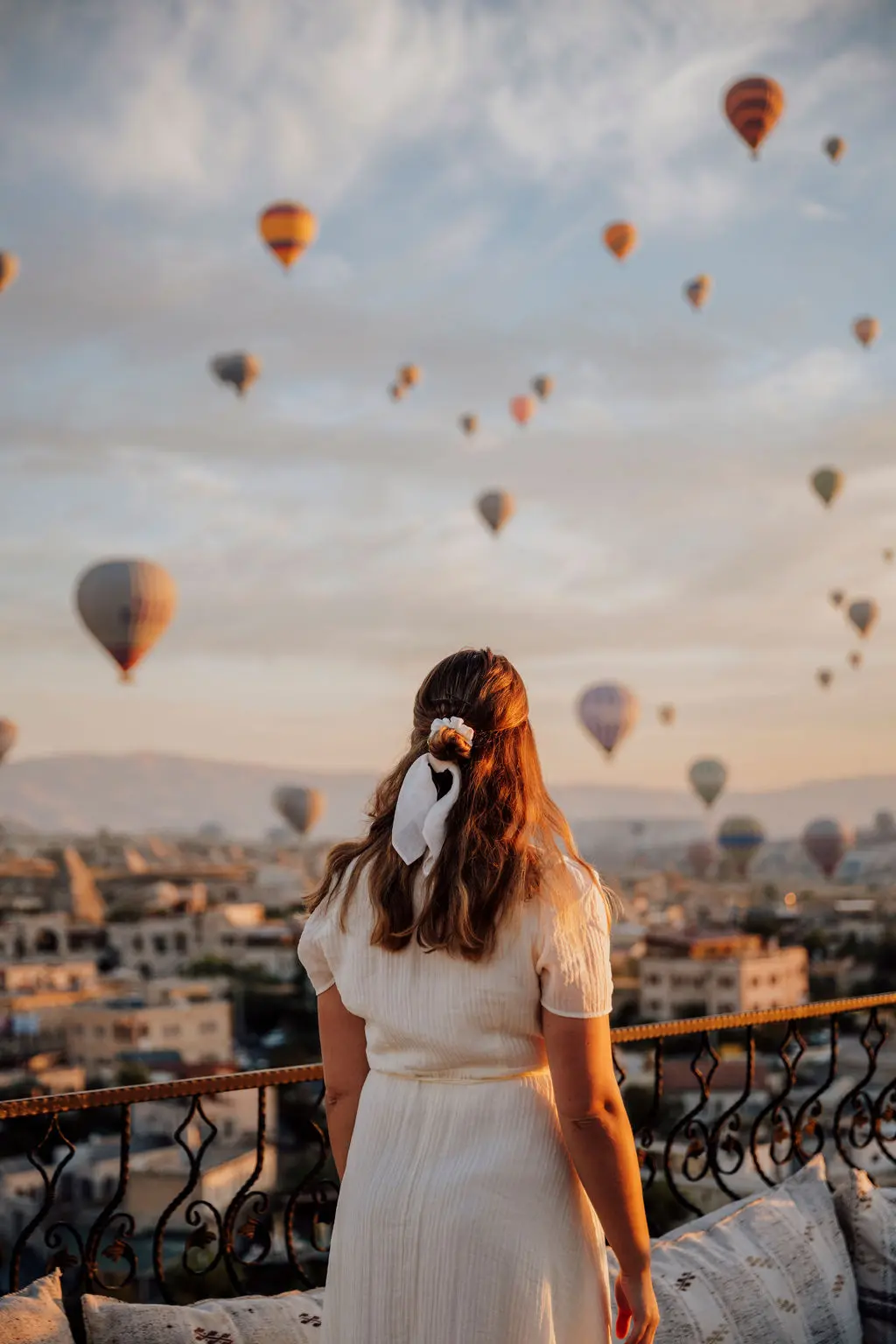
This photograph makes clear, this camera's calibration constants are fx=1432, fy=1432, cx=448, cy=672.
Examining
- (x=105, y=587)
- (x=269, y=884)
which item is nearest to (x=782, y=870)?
(x=269, y=884)

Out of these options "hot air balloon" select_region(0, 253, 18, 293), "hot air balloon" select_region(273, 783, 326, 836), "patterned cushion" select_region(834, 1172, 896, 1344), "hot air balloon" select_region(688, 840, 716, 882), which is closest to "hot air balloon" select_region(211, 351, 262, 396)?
"hot air balloon" select_region(0, 253, 18, 293)

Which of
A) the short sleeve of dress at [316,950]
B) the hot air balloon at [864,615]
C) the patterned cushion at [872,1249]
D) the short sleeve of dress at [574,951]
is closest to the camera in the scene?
the short sleeve of dress at [574,951]

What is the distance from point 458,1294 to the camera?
63.0 inches

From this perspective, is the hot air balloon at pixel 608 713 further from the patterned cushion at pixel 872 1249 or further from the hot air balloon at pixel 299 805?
the patterned cushion at pixel 872 1249

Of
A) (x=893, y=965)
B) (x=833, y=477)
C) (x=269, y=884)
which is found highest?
(x=833, y=477)

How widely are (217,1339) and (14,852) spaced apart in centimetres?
8536

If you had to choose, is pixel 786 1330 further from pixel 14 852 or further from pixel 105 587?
pixel 14 852

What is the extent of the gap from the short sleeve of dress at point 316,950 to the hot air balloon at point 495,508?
2877 cm

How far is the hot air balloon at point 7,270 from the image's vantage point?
87.8 ft

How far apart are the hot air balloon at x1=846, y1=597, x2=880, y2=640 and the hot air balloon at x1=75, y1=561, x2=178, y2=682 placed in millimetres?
19935

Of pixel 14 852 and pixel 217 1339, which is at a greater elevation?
pixel 14 852

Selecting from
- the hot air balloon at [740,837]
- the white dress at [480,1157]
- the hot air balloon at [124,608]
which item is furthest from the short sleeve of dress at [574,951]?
the hot air balloon at [740,837]

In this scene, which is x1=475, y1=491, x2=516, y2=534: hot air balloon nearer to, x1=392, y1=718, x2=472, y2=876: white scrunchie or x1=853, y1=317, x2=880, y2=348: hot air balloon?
x1=853, y1=317, x2=880, y2=348: hot air balloon

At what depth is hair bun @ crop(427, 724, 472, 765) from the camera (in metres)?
1.58
